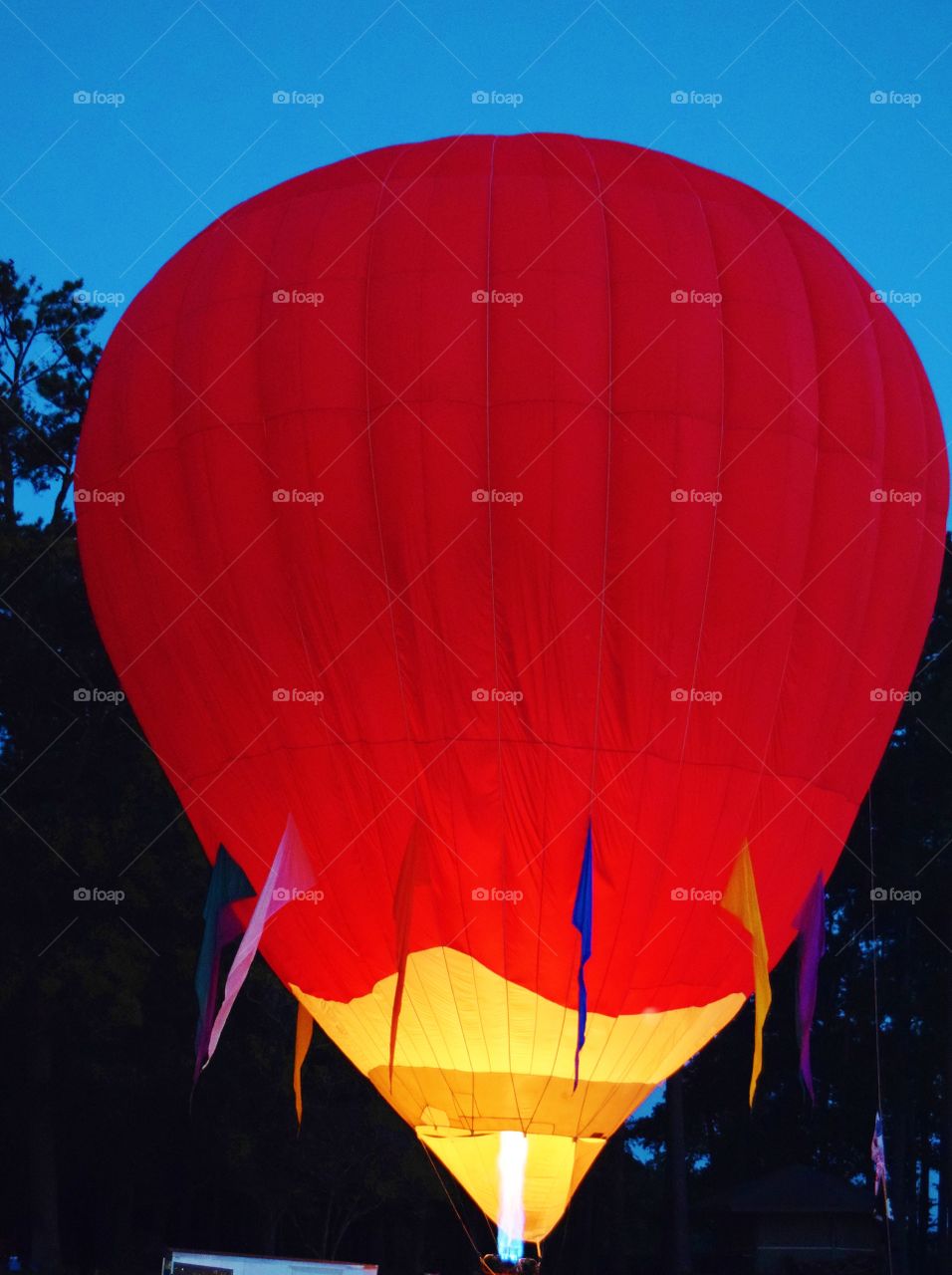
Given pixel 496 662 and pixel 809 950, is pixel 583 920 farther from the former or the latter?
pixel 809 950

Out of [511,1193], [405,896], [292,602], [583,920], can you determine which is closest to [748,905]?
[583,920]

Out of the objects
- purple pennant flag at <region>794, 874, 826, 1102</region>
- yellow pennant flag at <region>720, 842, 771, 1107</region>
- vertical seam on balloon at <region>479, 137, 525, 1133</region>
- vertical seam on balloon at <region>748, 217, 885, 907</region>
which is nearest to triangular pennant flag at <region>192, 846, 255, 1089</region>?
vertical seam on balloon at <region>479, 137, 525, 1133</region>

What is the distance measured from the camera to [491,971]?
36.1 ft

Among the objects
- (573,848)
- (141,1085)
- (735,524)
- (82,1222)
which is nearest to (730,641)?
(735,524)

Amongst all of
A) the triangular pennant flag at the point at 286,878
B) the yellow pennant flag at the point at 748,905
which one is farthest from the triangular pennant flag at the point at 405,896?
the yellow pennant flag at the point at 748,905

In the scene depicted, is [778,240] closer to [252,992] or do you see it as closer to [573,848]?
[573,848]

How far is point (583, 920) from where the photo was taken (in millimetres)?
10742

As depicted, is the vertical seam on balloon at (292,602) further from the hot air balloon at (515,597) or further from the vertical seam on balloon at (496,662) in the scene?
the vertical seam on balloon at (496,662)

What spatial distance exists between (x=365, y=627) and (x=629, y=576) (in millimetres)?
1658

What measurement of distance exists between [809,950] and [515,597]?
348 centimetres

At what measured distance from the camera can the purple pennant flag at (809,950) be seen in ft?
39.6

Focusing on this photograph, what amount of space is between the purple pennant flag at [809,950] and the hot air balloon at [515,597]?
0.92 ft

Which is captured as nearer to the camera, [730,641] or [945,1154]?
[730,641]

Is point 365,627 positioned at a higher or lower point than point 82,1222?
higher
